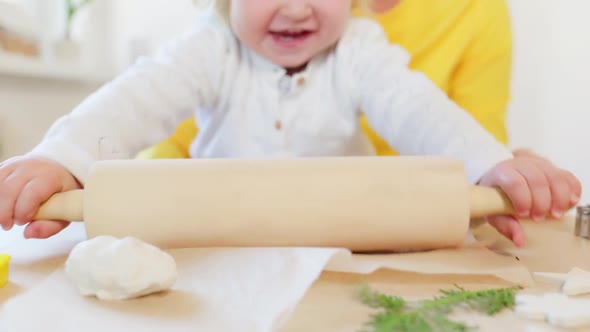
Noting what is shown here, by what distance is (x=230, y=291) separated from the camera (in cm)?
39

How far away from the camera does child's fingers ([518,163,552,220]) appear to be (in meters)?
0.54

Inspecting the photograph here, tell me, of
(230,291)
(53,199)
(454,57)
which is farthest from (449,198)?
(454,57)

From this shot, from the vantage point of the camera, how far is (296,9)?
789mm

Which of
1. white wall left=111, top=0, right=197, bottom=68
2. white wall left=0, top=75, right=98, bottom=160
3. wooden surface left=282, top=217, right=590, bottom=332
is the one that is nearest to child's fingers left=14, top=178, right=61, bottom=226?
wooden surface left=282, top=217, right=590, bottom=332

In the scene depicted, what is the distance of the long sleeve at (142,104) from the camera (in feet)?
2.05

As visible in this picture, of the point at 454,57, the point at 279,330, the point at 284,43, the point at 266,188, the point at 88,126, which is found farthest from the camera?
the point at 454,57

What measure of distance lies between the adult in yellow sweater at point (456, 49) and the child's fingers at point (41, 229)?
56 cm

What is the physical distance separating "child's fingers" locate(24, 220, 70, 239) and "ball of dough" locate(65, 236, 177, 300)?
0.44 feet

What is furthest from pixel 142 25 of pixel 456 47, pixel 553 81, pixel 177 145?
pixel 553 81

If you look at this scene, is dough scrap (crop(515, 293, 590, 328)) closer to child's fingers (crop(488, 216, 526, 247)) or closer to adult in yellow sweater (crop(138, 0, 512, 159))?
child's fingers (crop(488, 216, 526, 247))

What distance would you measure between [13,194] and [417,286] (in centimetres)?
35

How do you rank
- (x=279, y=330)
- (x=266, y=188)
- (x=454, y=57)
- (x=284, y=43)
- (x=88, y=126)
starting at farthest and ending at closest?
(x=454, y=57) → (x=284, y=43) → (x=88, y=126) → (x=266, y=188) → (x=279, y=330)

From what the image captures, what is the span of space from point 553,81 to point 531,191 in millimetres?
1186

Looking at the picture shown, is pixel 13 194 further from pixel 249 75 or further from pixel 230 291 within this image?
pixel 249 75
